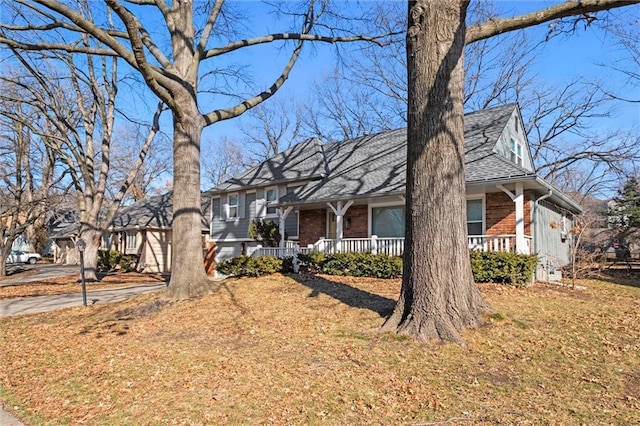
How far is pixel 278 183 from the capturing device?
1905 centimetres

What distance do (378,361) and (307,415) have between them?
150cm

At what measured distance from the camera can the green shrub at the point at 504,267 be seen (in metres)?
10.0

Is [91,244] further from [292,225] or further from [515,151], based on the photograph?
[515,151]

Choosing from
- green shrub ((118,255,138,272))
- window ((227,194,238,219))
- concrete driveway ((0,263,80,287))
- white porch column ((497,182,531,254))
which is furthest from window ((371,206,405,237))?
green shrub ((118,255,138,272))

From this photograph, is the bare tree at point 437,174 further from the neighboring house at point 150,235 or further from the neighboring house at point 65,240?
the neighboring house at point 65,240

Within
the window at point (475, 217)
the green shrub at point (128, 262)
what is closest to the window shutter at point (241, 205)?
the green shrub at point (128, 262)

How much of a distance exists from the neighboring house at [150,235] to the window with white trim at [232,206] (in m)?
3.56

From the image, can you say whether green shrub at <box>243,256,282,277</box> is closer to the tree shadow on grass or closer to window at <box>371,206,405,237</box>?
the tree shadow on grass

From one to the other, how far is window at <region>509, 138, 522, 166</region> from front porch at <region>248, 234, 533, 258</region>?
4.62 m

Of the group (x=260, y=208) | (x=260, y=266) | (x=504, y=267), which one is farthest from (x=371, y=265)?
(x=260, y=208)

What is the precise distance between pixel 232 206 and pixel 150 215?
27.6 ft

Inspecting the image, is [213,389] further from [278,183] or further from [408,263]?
[278,183]

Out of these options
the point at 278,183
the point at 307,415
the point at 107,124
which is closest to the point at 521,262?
the point at 307,415

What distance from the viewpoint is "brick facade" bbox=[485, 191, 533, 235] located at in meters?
11.9
